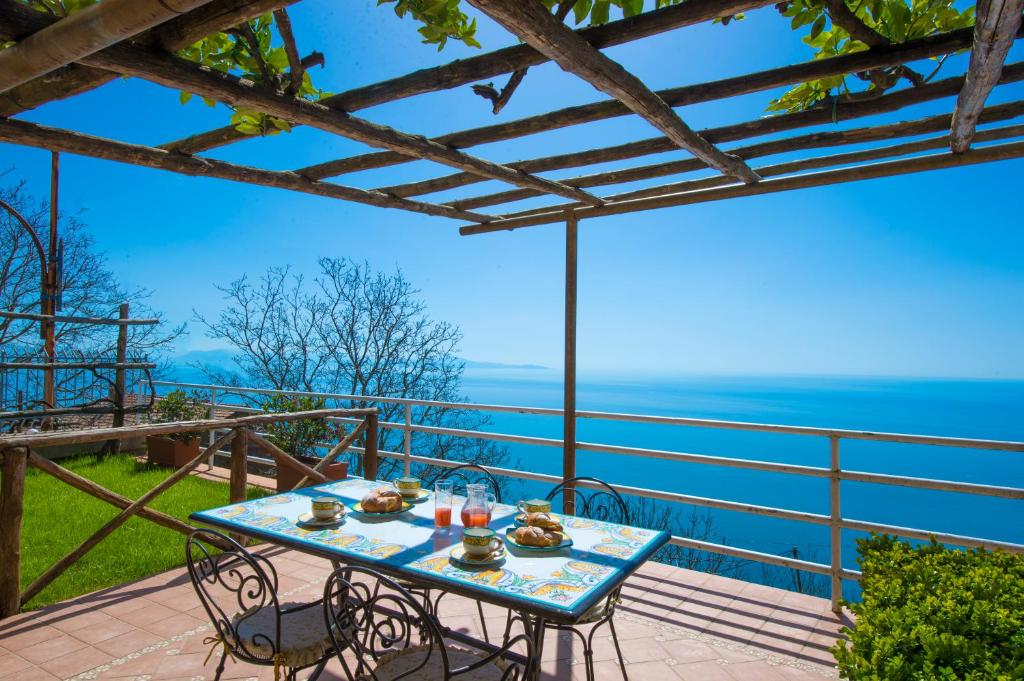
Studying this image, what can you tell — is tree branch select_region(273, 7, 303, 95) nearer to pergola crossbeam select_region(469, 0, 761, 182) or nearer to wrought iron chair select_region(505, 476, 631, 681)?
pergola crossbeam select_region(469, 0, 761, 182)

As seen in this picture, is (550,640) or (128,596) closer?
(550,640)

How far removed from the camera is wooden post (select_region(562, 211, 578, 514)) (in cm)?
356

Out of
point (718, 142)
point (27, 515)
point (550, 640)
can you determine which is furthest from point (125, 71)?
point (27, 515)

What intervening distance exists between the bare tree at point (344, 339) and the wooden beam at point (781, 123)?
31.4ft

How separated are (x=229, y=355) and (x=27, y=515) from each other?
303 inches

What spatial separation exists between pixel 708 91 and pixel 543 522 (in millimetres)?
1542

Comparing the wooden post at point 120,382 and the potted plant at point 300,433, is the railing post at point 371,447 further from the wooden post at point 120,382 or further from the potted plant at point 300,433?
the wooden post at point 120,382

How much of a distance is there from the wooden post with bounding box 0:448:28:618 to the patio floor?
0.11 metres

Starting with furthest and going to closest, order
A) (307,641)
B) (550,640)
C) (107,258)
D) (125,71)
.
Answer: (107,258) < (550,640) < (307,641) < (125,71)

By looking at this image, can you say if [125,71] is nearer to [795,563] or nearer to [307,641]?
[307,641]

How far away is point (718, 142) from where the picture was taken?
2436 millimetres

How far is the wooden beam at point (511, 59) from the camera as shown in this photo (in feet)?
4.97

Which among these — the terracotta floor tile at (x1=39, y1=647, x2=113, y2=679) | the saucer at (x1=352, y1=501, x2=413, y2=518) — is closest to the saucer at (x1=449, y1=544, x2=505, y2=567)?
the saucer at (x1=352, y1=501, x2=413, y2=518)

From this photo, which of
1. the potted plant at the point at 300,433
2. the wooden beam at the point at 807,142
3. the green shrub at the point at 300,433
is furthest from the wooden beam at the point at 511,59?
the green shrub at the point at 300,433
